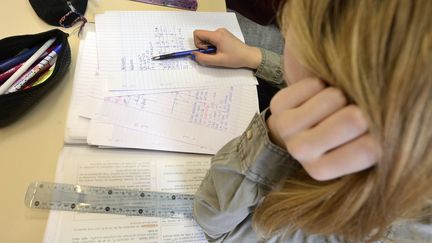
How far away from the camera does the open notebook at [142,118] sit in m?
0.63

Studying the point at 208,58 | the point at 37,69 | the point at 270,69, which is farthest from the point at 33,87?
the point at 270,69

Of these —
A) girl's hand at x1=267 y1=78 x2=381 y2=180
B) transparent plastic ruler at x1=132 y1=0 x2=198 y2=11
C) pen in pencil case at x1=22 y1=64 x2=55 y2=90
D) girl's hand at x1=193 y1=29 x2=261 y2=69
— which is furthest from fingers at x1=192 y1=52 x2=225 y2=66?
girl's hand at x1=267 y1=78 x2=381 y2=180

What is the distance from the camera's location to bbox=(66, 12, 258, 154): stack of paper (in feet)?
2.32

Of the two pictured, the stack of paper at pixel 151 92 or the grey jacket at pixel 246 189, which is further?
the stack of paper at pixel 151 92

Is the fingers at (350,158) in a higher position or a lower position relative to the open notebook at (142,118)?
higher

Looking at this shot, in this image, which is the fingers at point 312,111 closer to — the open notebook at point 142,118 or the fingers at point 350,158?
the fingers at point 350,158

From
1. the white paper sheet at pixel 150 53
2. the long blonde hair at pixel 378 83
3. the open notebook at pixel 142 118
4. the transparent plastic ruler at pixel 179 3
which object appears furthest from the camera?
the transparent plastic ruler at pixel 179 3

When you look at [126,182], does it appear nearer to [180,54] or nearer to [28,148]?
[28,148]

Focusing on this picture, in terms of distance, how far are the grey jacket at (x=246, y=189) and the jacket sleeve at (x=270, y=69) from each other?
30 cm

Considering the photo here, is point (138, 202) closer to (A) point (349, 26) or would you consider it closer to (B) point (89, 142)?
(B) point (89, 142)

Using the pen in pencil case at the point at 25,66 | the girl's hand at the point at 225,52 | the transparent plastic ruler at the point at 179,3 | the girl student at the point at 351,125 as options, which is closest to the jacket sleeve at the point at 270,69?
the girl's hand at the point at 225,52

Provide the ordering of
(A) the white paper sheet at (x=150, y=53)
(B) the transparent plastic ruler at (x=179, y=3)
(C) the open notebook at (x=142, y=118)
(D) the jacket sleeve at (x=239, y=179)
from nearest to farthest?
(D) the jacket sleeve at (x=239, y=179) → (C) the open notebook at (x=142, y=118) → (A) the white paper sheet at (x=150, y=53) → (B) the transparent plastic ruler at (x=179, y=3)

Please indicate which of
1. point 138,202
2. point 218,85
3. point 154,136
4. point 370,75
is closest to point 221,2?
point 218,85

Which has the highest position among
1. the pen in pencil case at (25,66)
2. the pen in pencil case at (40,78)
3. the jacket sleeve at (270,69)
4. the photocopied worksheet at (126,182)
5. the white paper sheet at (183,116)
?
the pen in pencil case at (25,66)
